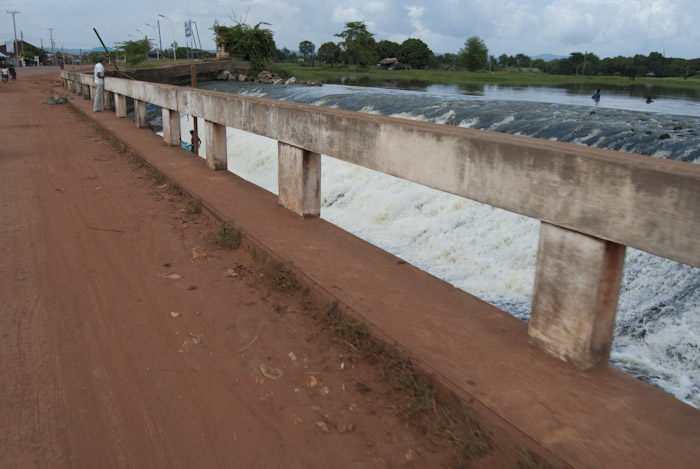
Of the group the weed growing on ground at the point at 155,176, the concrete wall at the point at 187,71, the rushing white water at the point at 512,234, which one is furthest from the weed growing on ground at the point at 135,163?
the concrete wall at the point at 187,71

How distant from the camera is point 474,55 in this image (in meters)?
78.6

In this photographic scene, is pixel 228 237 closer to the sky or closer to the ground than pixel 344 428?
closer to the sky

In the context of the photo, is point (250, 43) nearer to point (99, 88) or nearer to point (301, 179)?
point (99, 88)

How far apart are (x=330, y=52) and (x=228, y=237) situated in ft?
283

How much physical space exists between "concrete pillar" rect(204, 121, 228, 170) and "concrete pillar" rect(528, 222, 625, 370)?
4.92m

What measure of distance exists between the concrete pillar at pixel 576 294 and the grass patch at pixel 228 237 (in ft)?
7.96

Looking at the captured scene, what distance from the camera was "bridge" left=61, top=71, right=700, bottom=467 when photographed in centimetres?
196

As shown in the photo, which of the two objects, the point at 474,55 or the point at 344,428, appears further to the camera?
the point at 474,55

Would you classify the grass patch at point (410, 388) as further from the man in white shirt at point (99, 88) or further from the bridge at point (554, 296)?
the man in white shirt at point (99, 88)

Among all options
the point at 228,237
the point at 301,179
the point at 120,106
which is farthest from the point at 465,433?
the point at 120,106

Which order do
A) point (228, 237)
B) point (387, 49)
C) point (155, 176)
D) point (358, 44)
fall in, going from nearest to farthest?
1. point (228, 237)
2. point (155, 176)
3. point (358, 44)
4. point (387, 49)

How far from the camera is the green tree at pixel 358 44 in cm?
7762

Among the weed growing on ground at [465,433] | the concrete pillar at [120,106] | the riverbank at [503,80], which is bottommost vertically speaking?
the weed growing on ground at [465,433]

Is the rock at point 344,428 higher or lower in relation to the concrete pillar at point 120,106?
lower
